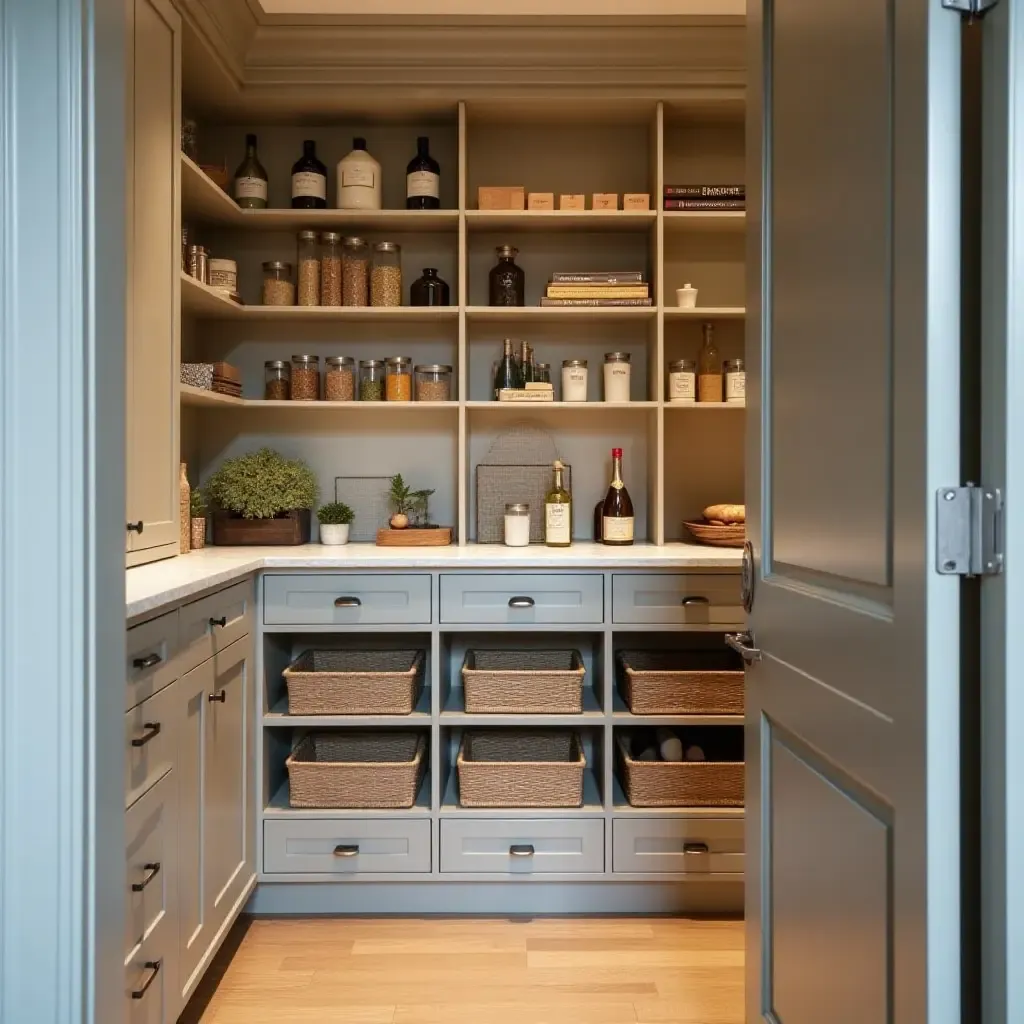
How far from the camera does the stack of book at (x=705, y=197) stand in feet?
9.55

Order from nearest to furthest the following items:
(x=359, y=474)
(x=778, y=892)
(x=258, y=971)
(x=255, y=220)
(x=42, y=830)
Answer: (x=42, y=830)
(x=778, y=892)
(x=258, y=971)
(x=255, y=220)
(x=359, y=474)

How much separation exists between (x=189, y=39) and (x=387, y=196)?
0.82m

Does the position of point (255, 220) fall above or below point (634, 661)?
above

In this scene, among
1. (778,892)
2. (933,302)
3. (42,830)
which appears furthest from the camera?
(778,892)

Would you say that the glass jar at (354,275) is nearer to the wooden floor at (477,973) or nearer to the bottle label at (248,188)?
the bottle label at (248,188)

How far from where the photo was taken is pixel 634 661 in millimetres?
2787

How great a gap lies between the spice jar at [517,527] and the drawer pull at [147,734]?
4.58ft

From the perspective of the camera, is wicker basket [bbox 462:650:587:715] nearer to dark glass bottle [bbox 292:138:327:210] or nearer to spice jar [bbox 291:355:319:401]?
spice jar [bbox 291:355:319:401]

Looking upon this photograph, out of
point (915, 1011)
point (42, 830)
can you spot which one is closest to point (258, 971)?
point (42, 830)

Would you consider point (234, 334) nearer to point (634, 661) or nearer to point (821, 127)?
point (634, 661)

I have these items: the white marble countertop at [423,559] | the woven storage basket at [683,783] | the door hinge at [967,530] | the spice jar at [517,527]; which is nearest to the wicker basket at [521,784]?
the woven storage basket at [683,783]

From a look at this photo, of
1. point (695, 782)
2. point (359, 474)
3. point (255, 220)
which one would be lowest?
point (695, 782)

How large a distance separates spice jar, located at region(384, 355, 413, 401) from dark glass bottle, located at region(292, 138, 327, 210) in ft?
1.82

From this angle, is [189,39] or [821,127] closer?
[821,127]
